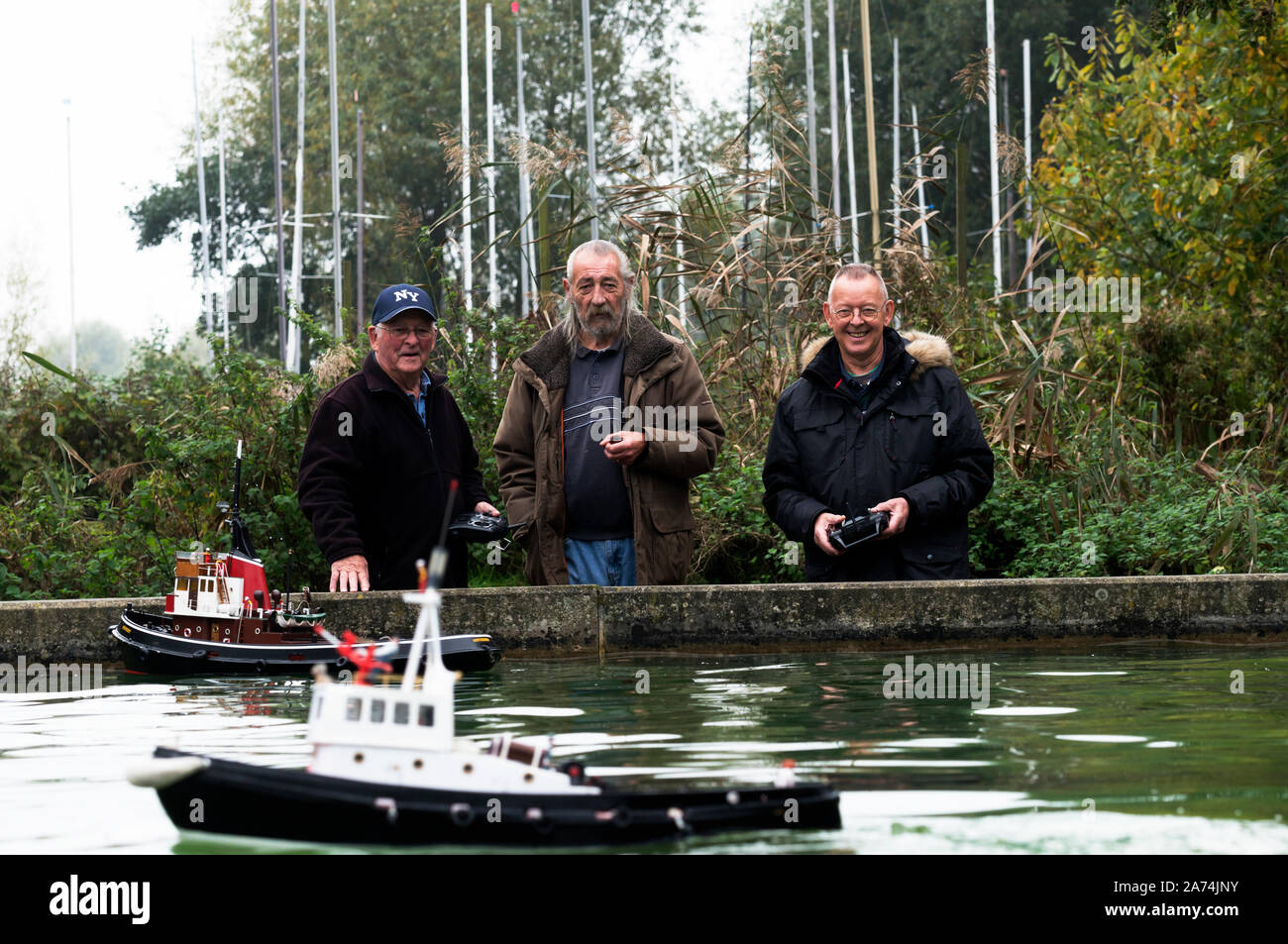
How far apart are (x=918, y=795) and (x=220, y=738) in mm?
2537

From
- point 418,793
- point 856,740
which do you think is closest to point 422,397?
point 856,740

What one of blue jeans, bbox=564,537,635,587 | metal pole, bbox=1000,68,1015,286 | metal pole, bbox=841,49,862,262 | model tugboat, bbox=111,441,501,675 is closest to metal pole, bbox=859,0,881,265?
metal pole, bbox=841,49,862,262

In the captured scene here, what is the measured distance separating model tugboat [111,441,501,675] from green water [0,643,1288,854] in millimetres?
158

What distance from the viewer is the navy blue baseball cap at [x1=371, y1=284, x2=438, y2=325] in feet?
25.4

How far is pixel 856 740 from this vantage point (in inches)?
214

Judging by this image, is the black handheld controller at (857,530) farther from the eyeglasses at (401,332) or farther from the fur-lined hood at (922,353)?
the eyeglasses at (401,332)

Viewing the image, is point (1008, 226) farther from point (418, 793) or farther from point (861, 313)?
point (418, 793)

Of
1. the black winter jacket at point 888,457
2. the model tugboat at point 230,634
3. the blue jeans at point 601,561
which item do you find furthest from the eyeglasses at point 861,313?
→ the model tugboat at point 230,634

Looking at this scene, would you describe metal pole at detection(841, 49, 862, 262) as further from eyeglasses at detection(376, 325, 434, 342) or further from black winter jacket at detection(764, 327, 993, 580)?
eyeglasses at detection(376, 325, 434, 342)

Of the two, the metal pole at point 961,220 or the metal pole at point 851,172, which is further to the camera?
the metal pole at point 961,220

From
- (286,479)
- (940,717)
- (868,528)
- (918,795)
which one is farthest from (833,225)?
(918,795)

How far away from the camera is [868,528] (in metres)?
7.55

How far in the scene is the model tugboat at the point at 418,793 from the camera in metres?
3.82

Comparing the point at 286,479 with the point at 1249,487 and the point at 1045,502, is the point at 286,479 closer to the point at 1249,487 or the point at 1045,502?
the point at 1045,502
